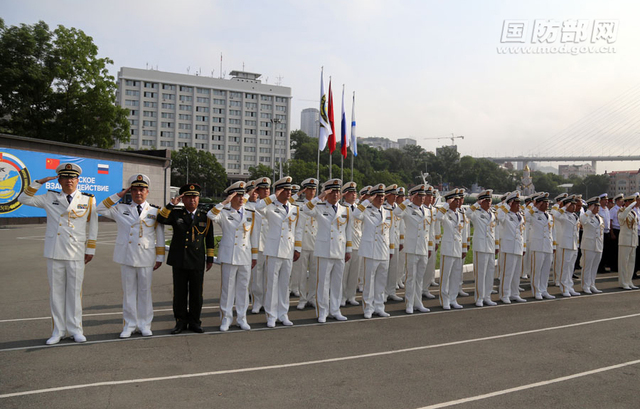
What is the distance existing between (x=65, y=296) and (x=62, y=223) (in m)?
0.87

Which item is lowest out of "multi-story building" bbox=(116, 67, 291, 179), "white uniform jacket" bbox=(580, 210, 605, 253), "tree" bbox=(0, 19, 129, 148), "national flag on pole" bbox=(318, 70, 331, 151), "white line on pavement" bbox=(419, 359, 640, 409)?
"white line on pavement" bbox=(419, 359, 640, 409)

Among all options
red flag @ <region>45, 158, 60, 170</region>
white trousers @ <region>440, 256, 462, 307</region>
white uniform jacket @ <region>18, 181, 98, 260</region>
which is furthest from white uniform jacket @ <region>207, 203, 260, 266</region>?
red flag @ <region>45, 158, 60, 170</region>

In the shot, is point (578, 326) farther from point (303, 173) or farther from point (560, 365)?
point (303, 173)

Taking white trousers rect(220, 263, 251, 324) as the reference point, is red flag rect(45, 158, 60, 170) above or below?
above

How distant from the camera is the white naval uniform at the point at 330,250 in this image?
717cm

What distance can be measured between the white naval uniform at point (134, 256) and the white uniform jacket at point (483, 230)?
5559 millimetres

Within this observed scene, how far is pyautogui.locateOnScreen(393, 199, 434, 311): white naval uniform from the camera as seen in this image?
793 centimetres

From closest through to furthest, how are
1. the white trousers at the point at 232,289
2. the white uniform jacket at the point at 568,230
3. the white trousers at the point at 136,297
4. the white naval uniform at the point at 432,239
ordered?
the white trousers at the point at 136,297 < the white trousers at the point at 232,289 < the white naval uniform at the point at 432,239 < the white uniform jacket at the point at 568,230

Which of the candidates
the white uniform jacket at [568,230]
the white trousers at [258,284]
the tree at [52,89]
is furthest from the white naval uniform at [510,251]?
the tree at [52,89]

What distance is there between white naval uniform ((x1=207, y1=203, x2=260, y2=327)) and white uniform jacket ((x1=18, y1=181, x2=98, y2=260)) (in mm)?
1547

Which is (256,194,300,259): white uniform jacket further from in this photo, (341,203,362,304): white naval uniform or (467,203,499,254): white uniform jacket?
(467,203,499,254): white uniform jacket

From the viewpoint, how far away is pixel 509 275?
8.98m

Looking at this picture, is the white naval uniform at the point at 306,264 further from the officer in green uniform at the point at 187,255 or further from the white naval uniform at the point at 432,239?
the officer in green uniform at the point at 187,255

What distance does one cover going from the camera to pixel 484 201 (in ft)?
28.8
